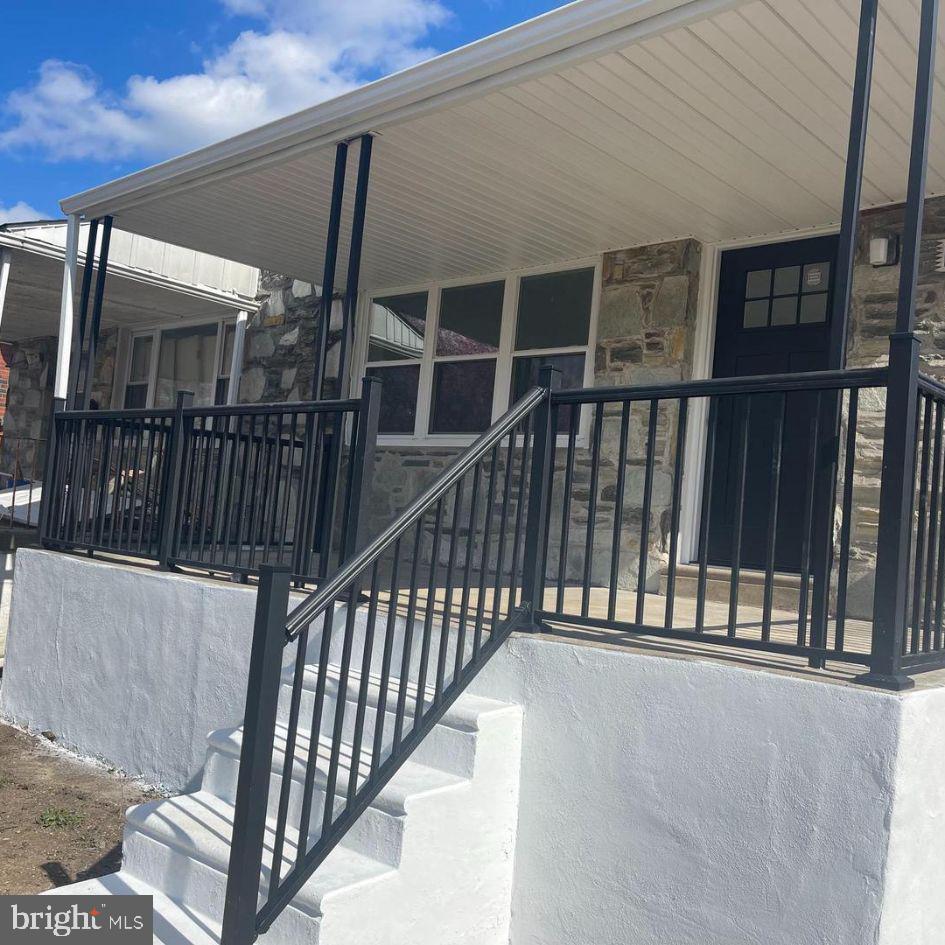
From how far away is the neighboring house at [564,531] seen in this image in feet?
8.82

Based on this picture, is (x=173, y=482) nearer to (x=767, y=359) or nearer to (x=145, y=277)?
(x=767, y=359)

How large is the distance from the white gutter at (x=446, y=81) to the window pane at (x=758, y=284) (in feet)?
8.33

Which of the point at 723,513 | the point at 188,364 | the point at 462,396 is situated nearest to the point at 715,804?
the point at 723,513

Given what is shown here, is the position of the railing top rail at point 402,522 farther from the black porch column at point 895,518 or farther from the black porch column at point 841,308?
the black porch column at point 895,518

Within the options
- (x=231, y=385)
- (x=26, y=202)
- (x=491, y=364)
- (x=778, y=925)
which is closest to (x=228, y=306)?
(x=231, y=385)

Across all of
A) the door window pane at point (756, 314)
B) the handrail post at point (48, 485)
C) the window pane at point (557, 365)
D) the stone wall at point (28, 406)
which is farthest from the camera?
the stone wall at point (28, 406)

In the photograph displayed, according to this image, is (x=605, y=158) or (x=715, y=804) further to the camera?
(x=605, y=158)

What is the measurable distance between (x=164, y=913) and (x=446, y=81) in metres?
3.51

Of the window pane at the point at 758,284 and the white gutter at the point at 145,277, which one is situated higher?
the white gutter at the point at 145,277

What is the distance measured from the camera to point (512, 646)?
3.41 metres

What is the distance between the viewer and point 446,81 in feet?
13.9

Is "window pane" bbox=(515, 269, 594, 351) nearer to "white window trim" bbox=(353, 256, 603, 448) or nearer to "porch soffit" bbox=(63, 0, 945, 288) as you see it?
"white window trim" bbox=(353, 256, 603, 448)

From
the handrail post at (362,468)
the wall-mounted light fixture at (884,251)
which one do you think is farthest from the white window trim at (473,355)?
the handrail post at (362,468)

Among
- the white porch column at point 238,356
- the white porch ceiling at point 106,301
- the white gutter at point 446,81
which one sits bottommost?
the white porch column at point 238,356
